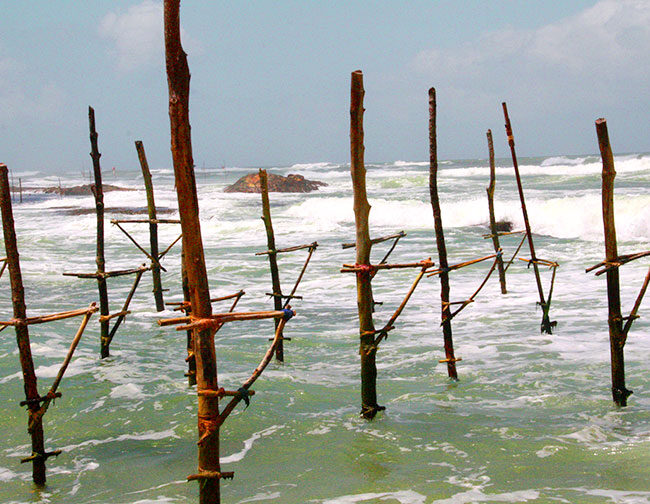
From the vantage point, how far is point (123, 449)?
5652 mm

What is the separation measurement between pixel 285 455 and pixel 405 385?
81.8 inches

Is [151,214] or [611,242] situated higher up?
[151,214]

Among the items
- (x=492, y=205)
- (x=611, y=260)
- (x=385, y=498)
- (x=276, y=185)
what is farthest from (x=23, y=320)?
(x=276, y=185)

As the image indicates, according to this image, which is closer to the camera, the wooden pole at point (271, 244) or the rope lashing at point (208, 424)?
the rope lashing at point (208, 424)

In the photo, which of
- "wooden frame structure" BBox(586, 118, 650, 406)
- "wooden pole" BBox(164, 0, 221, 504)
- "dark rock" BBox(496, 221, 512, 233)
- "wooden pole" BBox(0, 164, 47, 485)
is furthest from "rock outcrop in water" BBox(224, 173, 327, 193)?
"wooden pole" BBox(164, 0, 221, 504)

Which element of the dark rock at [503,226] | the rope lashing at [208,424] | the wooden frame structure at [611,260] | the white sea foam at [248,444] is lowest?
the white sea foam at [248,444]

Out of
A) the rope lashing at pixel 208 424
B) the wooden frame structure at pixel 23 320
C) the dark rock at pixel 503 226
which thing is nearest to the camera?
the rope lashing at pixel 208 424

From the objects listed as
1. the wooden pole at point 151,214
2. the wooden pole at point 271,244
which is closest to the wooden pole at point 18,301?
the wooden pole at point 271,244

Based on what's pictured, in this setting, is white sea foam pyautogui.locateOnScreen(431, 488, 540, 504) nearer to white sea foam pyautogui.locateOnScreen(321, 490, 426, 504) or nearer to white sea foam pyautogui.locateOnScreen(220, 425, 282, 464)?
white sea foam pyautogui.locateOnScreen(321, 490, 426, 504)

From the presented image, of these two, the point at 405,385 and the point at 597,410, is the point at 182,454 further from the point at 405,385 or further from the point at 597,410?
the point at 597,410

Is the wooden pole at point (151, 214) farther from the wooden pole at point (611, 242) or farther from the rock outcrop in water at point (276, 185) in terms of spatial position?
the rock outcrop in water at point (276, 185)

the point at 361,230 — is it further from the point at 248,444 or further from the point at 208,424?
the point at 208,424

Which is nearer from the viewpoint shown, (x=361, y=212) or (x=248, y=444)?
(x=361, y=212)

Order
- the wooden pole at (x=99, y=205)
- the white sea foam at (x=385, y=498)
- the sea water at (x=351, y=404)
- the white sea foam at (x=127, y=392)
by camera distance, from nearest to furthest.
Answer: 1. the white sea foam at (x=385, y=498)
2. the sea water at (x=351, y=404)
3. the white sea foam at (x=127, y=392)
4. the wooden pole at (x=99, y=205)
